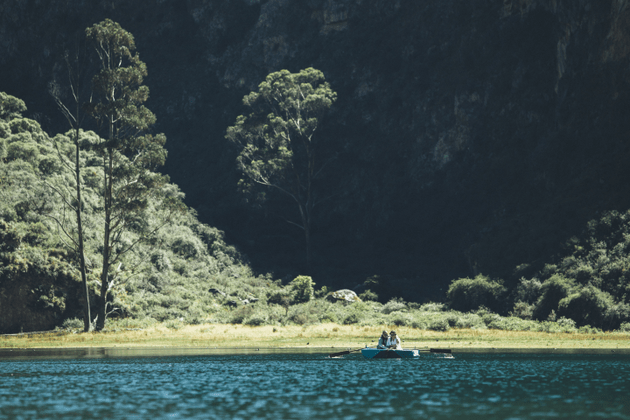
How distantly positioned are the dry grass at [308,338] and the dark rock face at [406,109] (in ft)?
48.1

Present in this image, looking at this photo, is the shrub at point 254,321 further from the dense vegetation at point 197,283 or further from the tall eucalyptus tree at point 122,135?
the tall eucalyptus tree at point 122,135

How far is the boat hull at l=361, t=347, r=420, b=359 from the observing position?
3594cm

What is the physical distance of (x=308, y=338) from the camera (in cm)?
4978

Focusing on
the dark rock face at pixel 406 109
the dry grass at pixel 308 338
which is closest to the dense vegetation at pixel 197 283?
the dry grass at pixel 308 338

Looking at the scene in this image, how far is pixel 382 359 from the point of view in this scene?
124ft

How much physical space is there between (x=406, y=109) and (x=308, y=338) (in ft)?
138

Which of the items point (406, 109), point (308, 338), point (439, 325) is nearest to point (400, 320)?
point (439, 325)

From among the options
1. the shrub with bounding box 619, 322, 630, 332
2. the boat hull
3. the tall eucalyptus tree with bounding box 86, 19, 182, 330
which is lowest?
the boat hull

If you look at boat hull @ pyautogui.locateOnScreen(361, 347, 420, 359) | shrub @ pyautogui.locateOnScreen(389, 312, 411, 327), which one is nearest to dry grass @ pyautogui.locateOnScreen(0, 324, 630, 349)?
shrub @ pyautogui.locateOnScreen(389, 312, 411, 327)

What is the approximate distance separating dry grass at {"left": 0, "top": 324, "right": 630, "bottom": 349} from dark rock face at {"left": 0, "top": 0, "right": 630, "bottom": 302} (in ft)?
48.1

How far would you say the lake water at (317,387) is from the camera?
66.4ft

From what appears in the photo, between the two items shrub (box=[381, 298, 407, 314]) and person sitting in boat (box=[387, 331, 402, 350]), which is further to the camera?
shrub (box=[381, 298, 407, 314])

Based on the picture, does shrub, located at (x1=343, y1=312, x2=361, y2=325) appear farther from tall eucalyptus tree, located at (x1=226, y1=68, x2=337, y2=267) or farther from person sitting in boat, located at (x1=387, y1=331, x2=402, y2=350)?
tall eucalyptus tree, located at (x1=226, y1=68, x2=337, y2=267)

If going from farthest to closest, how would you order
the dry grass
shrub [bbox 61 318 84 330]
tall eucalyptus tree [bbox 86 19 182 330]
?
tall eucalyptus tree [bbox 86 19 182 330]
shrub [bbox 61 318 84 330]
the dry grass
